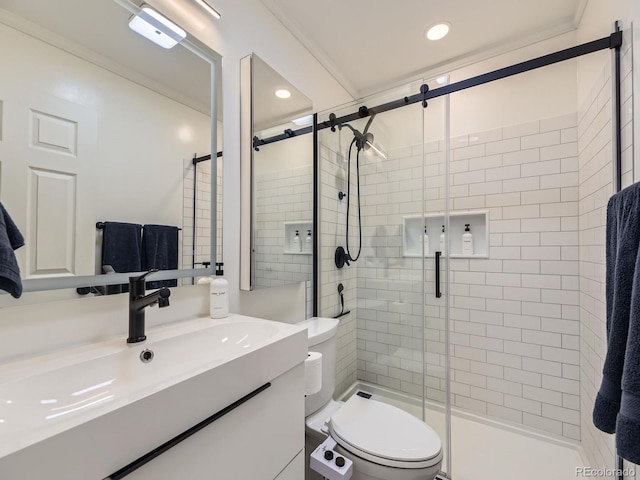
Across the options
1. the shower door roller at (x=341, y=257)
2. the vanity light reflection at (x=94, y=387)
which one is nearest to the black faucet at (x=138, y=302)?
the vanity light reflection at (x=94, y=387)

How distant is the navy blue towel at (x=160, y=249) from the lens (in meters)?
1.04

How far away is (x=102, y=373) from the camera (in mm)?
775

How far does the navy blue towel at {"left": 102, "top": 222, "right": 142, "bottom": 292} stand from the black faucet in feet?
0.26

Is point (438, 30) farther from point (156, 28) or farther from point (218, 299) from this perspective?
point (218, 299)

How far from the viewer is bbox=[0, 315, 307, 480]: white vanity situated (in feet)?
1.54

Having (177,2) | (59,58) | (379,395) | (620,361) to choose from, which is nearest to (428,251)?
(379,395)

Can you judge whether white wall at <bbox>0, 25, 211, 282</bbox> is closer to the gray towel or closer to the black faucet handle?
the black faucet handle

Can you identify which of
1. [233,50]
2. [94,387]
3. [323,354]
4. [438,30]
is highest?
[438,30]

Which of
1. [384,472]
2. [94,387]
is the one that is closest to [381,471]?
[384,472]

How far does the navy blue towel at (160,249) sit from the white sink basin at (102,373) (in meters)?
0.22

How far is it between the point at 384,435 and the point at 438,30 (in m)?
2.35

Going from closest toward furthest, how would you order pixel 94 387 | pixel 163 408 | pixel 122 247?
pixel 163 408
pixel 94 387
pixel 122 247

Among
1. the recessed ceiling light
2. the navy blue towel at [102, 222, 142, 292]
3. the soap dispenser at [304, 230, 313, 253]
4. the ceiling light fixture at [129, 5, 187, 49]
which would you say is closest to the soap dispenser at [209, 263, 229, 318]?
the navy blue towel at [102, 222, 142, 292]

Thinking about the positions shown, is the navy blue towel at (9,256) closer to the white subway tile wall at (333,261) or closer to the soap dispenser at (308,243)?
the soap dispenser at (308,243)
